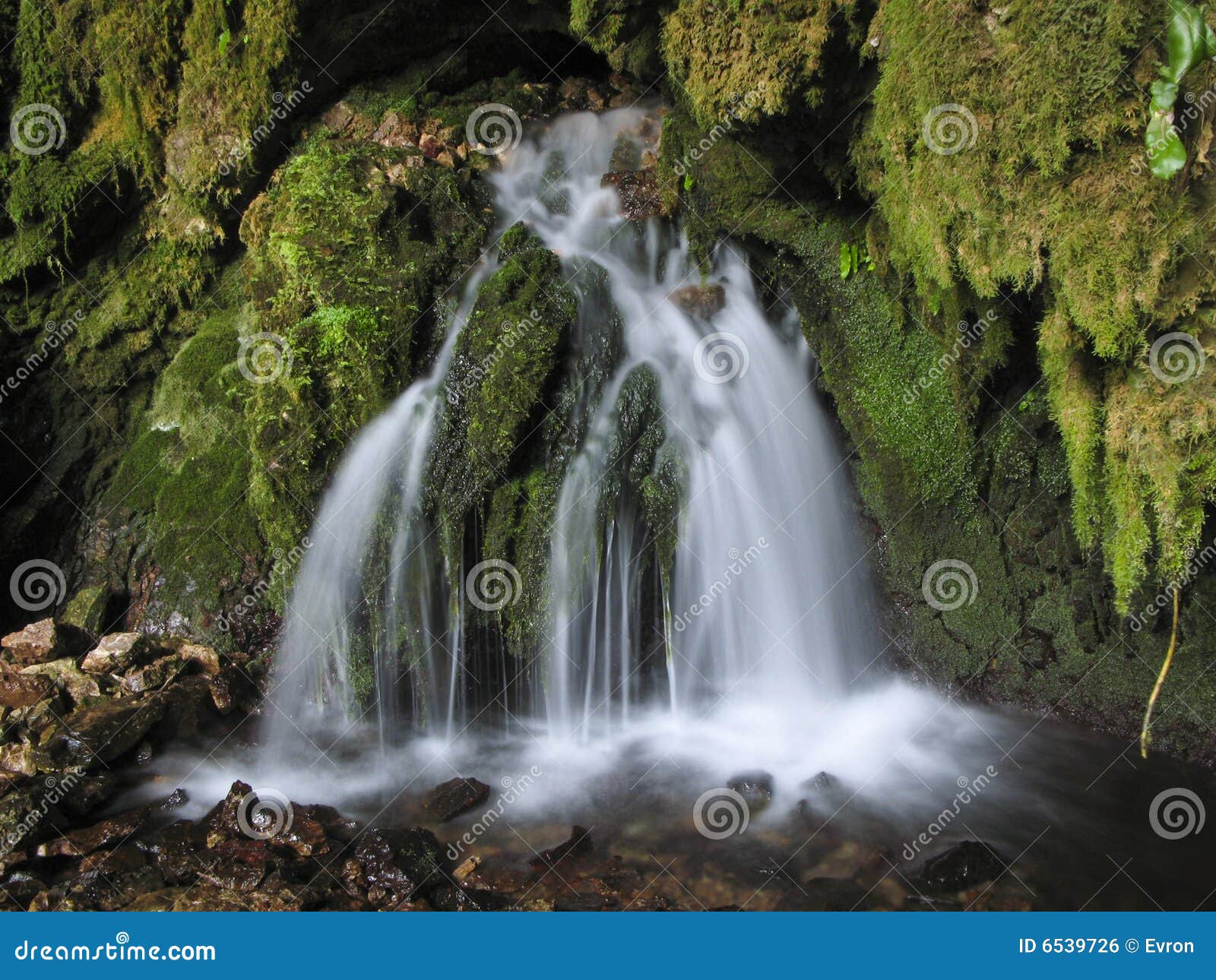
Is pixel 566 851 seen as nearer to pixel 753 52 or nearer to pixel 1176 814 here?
pixel 1176 814

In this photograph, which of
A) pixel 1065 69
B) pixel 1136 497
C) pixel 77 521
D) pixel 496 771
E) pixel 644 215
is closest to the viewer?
pixel 1065 69

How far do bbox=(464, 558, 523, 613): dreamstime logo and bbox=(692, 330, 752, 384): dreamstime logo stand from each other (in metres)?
Answer: 2.15

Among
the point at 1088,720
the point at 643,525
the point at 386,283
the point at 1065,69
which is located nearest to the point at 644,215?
the point at 386,283

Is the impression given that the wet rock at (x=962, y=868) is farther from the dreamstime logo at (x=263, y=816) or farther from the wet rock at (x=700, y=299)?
the wet rock at (x=700, y=299)

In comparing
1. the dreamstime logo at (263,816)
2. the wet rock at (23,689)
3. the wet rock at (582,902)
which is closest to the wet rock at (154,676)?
the wet rock at (23,689)

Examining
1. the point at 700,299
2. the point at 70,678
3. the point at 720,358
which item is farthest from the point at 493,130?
the point at 70,678

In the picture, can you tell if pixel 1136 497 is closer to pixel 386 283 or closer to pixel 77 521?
pixel 386 283

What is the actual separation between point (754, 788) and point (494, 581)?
7.43 ft

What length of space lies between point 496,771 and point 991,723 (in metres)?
3.58

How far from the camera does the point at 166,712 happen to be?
602 centimetres

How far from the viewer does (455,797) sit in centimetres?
515

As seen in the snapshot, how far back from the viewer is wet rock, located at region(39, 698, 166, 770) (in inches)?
215

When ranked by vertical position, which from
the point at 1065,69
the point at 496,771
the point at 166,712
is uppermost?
the point at 1065,69
